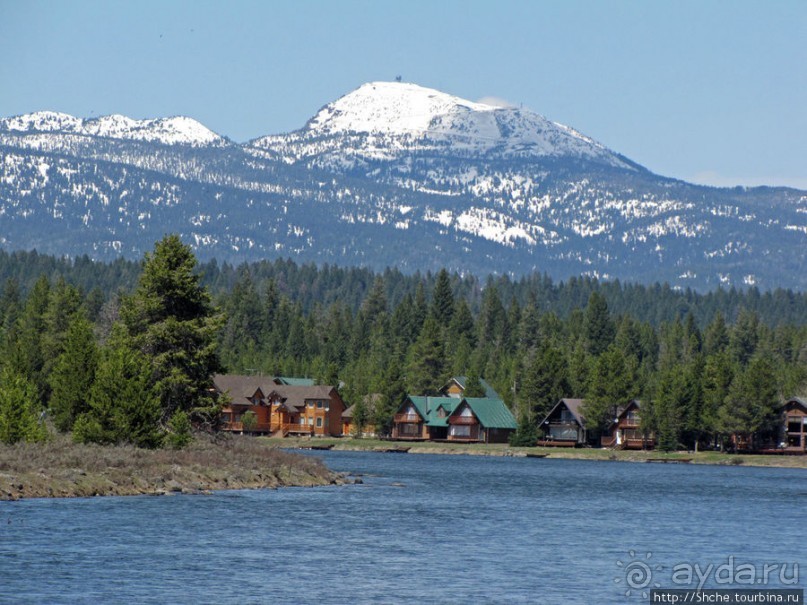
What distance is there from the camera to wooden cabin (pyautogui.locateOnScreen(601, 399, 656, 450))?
15762 centimetres

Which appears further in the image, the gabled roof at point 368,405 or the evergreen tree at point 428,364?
the evergreen tree at point 428,364

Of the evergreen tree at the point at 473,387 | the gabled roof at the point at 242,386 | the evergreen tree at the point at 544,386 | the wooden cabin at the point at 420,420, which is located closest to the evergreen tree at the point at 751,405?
the evergreen tree at the point at 544,386

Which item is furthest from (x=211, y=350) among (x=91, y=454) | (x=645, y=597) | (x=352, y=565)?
(x=645, y=597)

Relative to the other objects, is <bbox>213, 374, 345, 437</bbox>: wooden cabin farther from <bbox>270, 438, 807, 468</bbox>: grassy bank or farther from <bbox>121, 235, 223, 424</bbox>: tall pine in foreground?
<bbox>121, 235, 223, 424</bbox>: tall pine in foreground

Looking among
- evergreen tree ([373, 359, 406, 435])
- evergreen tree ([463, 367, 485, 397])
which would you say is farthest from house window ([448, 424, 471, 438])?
evergreen tree ([373, 359, 406, 435])

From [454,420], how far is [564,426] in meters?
16.0

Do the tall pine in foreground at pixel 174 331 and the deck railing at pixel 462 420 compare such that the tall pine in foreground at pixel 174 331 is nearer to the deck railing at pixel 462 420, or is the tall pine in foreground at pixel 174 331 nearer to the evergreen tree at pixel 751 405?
the evergreen tree at pixel 751 405

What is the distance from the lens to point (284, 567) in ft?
152

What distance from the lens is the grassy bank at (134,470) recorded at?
63406mm

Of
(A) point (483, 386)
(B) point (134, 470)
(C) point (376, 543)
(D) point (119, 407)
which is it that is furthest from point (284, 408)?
(C) point (376, 543)

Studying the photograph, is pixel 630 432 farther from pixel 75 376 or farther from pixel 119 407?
pixel 119 407

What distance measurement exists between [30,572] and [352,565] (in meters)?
11.0

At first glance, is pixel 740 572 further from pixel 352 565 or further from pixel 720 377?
pixel 720 377

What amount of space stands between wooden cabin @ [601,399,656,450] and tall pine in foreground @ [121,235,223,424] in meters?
81.4
